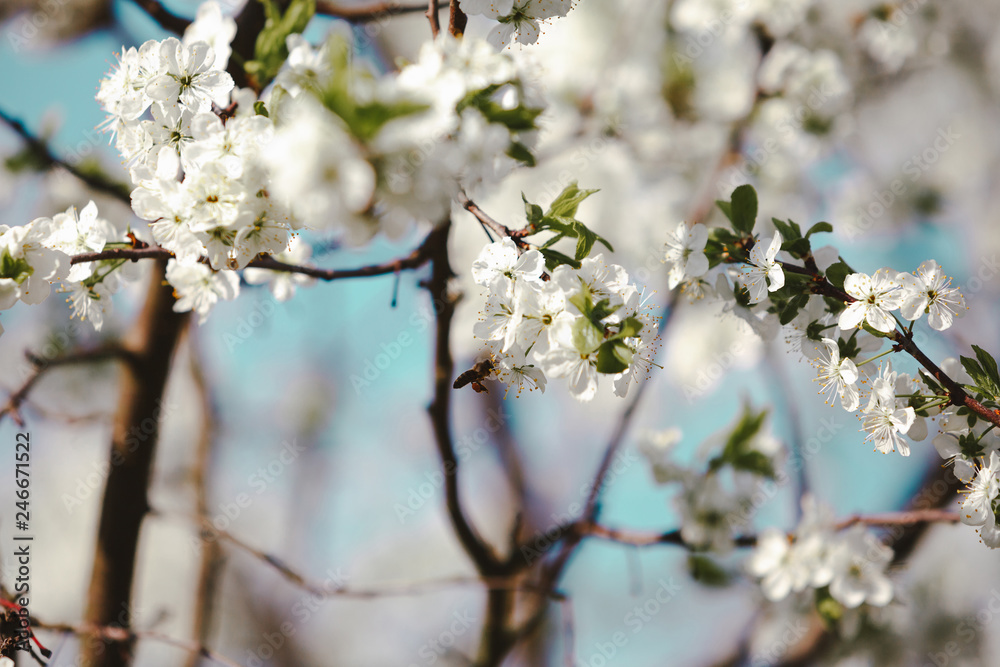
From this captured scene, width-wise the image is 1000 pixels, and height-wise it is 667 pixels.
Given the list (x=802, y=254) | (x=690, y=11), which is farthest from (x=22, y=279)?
(x=690, y=11)

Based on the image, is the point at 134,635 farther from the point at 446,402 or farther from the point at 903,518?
the point at 903,518

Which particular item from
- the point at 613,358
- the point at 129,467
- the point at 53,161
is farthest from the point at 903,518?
the point at 53,161

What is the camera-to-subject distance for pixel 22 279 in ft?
2.78

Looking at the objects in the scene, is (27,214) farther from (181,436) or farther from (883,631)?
(883,631)

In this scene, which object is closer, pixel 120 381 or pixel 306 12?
pixel 306 12

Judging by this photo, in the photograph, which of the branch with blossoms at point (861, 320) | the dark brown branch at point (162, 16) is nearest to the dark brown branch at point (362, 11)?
the dark brown branch at point (162, 16)

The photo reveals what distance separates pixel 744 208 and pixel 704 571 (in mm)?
1174

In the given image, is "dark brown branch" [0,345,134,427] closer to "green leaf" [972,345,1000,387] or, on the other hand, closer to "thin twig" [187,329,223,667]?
"thin twig" [187,329,223,667]

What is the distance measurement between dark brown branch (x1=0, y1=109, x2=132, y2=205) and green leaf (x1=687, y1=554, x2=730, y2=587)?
157 centimetres

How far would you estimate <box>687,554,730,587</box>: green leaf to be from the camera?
67.6 inches

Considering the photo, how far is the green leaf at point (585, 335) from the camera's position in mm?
734

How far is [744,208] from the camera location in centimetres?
91

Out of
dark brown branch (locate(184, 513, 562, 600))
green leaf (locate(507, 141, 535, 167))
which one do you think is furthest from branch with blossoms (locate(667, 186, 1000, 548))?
dark brown branch (locate(184, 513, 562, 600))

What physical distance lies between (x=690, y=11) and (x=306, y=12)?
104 inches
